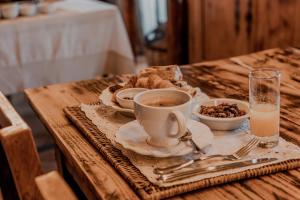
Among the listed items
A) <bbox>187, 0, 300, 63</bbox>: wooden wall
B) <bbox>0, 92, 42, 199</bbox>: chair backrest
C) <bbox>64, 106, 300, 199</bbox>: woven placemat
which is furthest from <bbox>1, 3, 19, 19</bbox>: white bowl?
<bbox>0, 92, 42, 199</bbox>: chair backrest

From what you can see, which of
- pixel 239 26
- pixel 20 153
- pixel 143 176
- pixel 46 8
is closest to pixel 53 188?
pixel 20 153

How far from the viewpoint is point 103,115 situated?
125 cm

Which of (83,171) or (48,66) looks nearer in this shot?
(83,171)

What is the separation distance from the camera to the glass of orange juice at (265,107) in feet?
3.44

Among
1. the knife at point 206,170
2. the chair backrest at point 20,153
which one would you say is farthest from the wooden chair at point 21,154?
the knife at point 206,170

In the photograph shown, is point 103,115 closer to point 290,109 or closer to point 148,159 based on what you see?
point 148,159

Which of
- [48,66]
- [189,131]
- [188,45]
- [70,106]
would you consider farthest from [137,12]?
[189,131]

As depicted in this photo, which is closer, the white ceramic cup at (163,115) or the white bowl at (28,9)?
the white ceramic cup at (163,115)

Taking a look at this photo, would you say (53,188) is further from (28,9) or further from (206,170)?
(28,9)

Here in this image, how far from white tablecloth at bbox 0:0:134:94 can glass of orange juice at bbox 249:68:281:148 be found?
1956 mm

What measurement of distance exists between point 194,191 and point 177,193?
0.04 meters

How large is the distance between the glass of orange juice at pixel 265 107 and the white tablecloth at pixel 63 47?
1.96 meters

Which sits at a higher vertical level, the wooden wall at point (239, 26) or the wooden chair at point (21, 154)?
the wooden chair at point (21, 154)

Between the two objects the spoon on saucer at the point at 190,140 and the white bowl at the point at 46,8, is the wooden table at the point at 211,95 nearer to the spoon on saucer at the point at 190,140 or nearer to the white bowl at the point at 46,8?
the spoon on saucer at the point at 190,140
